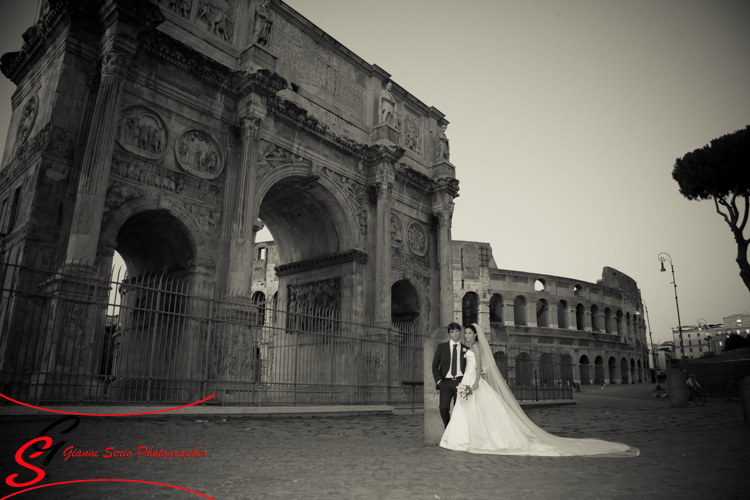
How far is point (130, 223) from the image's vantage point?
12.6 metres

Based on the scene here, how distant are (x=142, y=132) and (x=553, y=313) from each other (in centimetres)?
3560

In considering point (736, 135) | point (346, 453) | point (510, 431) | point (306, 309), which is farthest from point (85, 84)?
point (736, 135)

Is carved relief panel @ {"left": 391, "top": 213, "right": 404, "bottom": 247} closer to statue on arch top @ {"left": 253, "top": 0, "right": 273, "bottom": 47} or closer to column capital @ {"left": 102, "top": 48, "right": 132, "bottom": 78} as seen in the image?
statue on arch top @ {"left": 253, "top": 0, "right": 273, "bottom": 47}

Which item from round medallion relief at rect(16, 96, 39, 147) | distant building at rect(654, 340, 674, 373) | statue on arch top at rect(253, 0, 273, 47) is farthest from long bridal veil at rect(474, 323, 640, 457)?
distant building at rect(654, 340, 674, 373)

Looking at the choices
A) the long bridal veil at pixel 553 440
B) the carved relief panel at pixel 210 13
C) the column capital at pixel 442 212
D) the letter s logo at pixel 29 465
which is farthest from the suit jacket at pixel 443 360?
the column capital at pixel 442 212

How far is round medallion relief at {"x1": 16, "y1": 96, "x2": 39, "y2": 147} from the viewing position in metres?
11.9

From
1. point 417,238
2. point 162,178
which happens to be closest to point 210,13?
point 162,178

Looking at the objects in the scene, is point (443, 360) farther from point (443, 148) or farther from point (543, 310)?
point (543, 310)

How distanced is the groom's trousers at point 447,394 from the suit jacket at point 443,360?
0.08m

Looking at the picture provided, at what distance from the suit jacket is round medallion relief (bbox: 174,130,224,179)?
28.7ft

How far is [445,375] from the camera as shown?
632cm

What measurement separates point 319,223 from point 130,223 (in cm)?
626

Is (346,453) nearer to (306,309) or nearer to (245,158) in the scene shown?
(245,158)

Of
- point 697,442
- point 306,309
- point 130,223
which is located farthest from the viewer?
point 306,309
